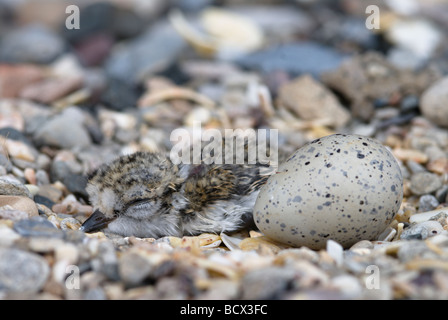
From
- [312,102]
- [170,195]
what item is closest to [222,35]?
[312,102]

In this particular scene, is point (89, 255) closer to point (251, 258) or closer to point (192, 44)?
point (251, 258)

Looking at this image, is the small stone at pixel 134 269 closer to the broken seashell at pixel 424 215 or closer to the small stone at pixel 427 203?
the broken seashell at pixel 424 215

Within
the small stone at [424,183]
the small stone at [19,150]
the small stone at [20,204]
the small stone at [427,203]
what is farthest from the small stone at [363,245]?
the small stone at [19,150]

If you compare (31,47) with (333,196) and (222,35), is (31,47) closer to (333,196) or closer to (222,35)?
(222,35)

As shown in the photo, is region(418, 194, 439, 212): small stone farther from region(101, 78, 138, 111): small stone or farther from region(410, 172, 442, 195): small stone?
region(101, 78, 138, 111): small stone
